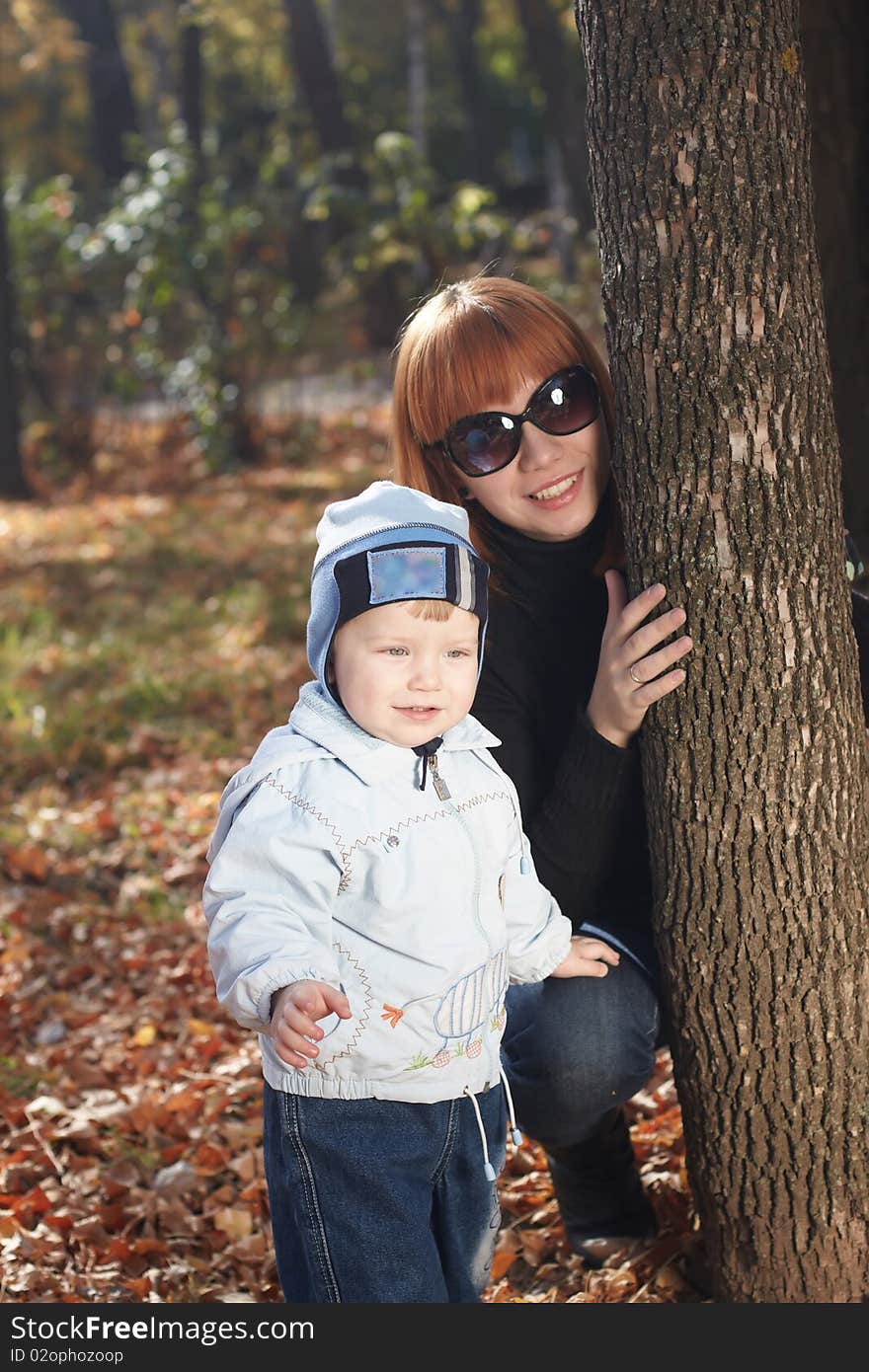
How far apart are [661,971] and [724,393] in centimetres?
107

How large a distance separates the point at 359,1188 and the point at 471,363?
1504mm

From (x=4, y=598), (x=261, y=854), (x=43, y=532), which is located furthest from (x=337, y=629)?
(x=43, y=532)

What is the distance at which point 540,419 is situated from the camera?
2.55 meters

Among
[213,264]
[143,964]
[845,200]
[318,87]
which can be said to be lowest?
[143,964]

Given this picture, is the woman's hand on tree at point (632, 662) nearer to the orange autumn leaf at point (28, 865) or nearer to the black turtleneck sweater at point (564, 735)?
the black turtleneck sweater at point (564, 735)

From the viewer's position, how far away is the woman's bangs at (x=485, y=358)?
8.40 feet

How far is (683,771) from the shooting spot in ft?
7.64

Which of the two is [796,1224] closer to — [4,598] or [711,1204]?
[711,1204]

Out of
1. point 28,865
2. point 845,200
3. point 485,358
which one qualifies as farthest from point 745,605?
point 28,865

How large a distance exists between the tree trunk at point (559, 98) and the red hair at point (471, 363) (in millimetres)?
8127

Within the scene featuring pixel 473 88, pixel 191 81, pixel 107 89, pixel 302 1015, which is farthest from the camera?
pixel 473 88

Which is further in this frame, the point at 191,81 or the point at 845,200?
the point at 191,81

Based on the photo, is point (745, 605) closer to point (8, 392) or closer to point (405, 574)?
point (405, 574)

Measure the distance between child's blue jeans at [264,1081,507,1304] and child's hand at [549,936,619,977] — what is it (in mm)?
344
